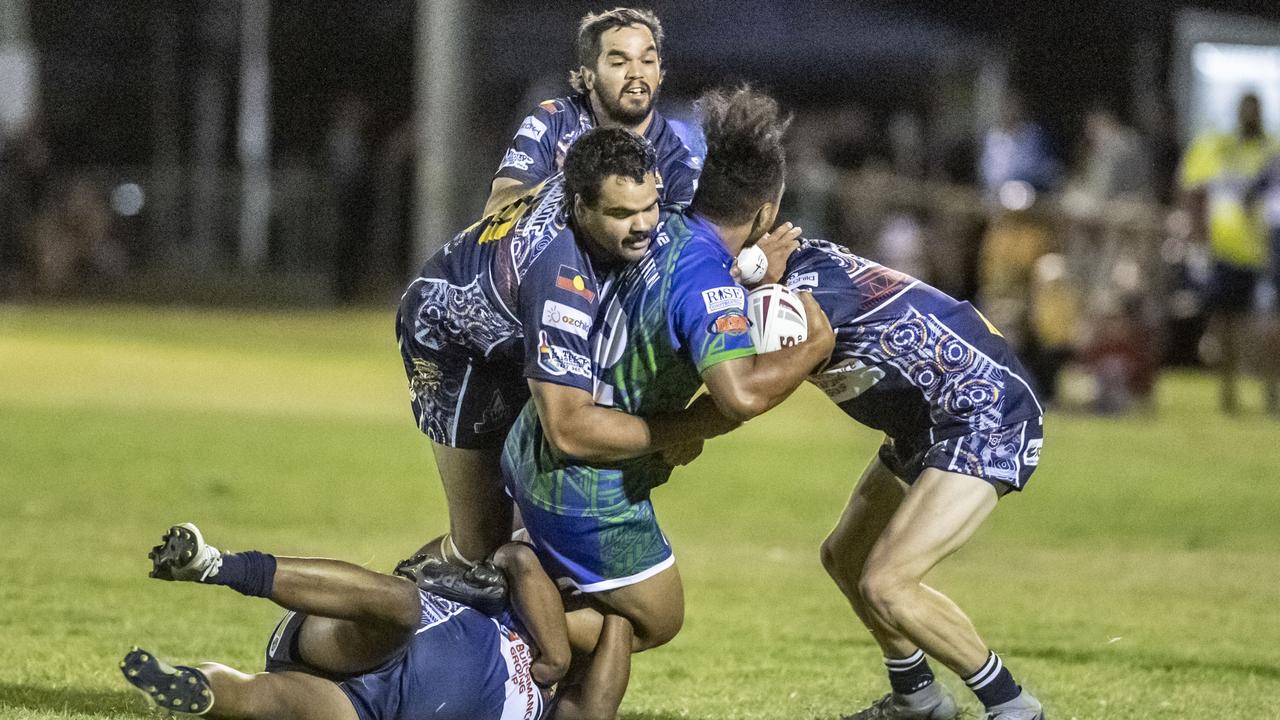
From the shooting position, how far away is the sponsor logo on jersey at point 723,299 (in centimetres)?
563

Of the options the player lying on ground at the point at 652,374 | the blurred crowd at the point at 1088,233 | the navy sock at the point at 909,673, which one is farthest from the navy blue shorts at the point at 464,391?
the blurred crowd at the point at 1088,233

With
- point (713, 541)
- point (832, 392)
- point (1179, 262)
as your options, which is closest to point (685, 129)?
point (832, 392)

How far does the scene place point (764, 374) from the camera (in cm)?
566

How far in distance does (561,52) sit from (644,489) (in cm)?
2698

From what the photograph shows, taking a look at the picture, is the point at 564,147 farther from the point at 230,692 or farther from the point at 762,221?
the point at 230,692

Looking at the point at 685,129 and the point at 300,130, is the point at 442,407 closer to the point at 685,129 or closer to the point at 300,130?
the point at 685,129

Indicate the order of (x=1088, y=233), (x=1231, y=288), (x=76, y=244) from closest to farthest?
1. (x=1231, y=288)
2. (x=1088, y=233)
3. (x=76, y=244)

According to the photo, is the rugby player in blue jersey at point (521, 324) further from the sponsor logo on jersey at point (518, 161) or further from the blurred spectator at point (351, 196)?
the blurred spectator at point (351, 196)

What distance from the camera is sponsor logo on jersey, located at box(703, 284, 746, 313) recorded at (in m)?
A: 5.63

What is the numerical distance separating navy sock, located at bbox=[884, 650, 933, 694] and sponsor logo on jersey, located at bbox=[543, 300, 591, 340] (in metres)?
1.84

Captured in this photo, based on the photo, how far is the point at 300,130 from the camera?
34781 mm

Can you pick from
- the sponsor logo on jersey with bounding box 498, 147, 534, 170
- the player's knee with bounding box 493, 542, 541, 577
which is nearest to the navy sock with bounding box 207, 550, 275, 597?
the player's knee with bounding box 493, 542, 541, 577

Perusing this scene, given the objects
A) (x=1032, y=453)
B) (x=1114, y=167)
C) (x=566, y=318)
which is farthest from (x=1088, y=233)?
(x=566, y=318)

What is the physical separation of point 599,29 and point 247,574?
2.81 meters
